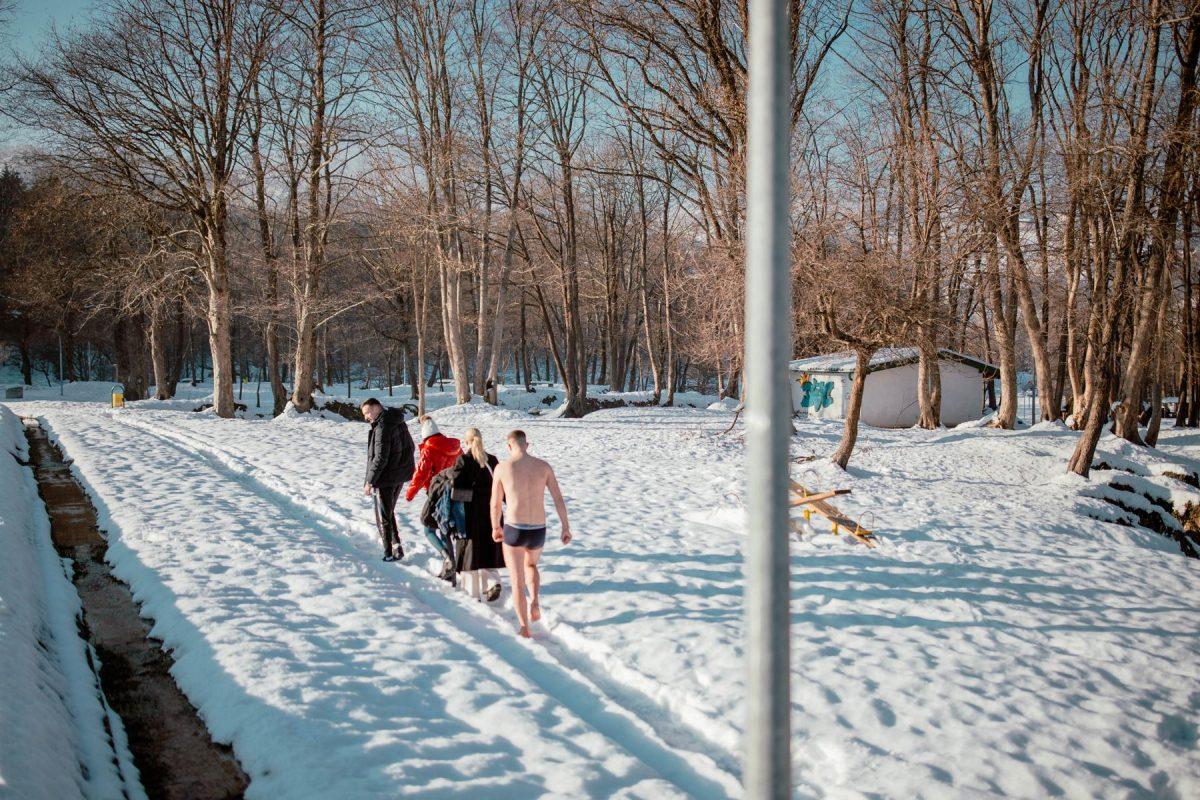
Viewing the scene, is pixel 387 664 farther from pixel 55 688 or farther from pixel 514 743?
pixel 55 688

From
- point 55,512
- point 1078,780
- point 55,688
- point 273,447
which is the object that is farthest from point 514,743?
point 273,447

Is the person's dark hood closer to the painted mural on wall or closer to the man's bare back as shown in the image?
the man's bare back

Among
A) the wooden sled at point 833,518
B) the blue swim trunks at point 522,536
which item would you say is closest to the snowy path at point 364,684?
the blue swim trunks at point 522,536

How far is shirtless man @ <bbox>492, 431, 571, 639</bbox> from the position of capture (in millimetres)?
6129

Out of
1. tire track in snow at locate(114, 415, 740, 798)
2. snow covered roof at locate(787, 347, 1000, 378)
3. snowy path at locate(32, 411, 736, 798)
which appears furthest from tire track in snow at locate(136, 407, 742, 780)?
snow covered roof at locate(787, 347, 1000, 378)

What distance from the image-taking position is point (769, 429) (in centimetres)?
220

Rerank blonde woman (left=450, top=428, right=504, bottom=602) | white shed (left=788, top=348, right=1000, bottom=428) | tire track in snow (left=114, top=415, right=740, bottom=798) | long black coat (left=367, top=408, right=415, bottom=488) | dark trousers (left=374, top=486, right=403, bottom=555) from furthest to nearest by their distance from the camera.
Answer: white shed (left=788, top=348, right=1000, bottom=428), dark trousers (left=374, top=486, right=403, bottom=555), long black coat (left=367, top=408, right=415, bottom=488), blonde woman (left=450, top=428, right=504, bottom=602), tire track in snow (left=114, top=415, right=740, bottom=798)

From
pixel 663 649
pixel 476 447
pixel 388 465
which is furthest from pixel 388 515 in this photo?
pixel 663 649

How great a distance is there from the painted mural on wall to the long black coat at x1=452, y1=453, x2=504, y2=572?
95.5 feet

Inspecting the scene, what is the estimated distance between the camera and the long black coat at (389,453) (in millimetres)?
8055

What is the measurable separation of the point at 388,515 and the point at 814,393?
2942 centimetres

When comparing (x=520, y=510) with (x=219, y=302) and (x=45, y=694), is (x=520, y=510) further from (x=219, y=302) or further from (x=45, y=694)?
(x=219, y=302)

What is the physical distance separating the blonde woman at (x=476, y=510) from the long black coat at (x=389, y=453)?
134 centimetres

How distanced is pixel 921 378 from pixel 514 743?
23007 millimetres
